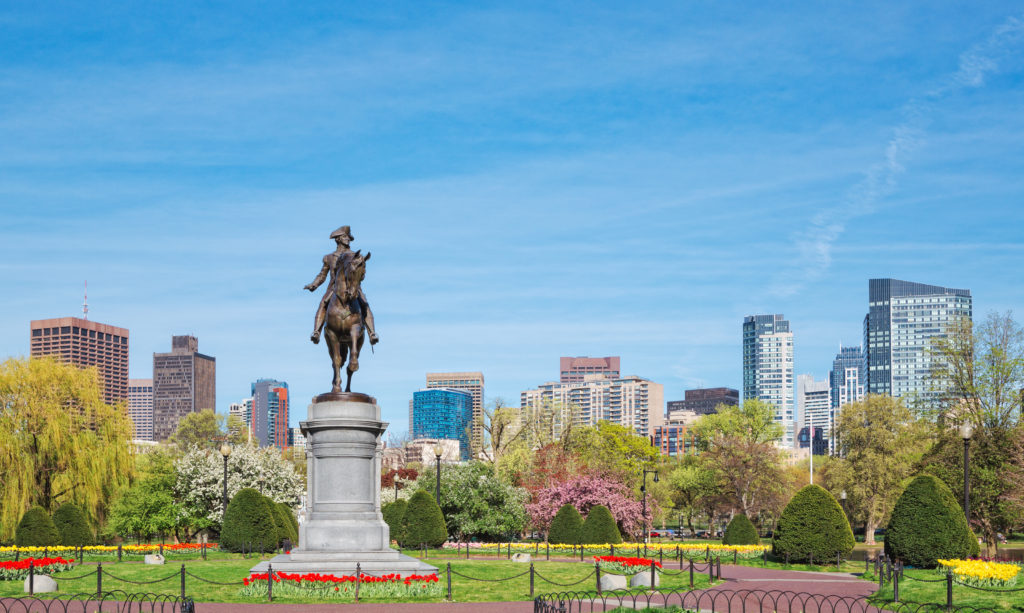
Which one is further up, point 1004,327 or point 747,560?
point 1004,327

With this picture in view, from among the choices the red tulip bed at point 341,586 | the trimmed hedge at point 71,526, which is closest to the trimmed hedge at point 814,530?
the red tulip bed at point 341,586

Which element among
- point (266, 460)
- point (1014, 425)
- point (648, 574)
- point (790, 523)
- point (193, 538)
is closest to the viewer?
point (648, 574)

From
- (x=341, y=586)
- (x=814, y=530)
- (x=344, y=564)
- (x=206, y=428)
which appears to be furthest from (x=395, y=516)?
(x=206, y=428)

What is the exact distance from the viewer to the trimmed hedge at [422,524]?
42438 mm

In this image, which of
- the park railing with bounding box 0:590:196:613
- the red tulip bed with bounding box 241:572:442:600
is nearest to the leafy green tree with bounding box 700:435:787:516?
the red tulip bed with bounding box 241:572:442:600

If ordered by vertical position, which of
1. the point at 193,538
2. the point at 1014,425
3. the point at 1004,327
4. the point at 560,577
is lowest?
the point at 193,538

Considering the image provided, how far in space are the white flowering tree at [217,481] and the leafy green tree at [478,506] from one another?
425 inches

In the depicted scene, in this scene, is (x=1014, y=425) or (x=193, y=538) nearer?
(x=1014, y=425)

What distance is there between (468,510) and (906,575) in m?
26.7

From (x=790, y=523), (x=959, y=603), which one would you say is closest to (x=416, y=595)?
(x=959, y=603)

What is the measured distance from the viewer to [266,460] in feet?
205

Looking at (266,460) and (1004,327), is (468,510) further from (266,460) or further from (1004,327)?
(1004,327)

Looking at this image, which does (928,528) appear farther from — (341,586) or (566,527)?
(341,586)

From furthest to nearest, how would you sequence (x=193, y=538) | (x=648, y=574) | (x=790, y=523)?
1. (x=193, y=538)
2. (x=790, y=523)
3. (x=648, y=574)
